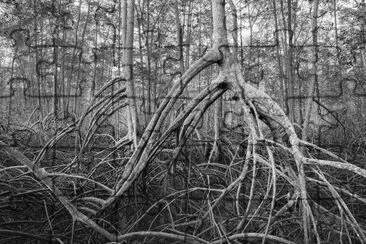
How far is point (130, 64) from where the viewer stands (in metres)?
2.26

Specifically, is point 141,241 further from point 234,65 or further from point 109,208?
point 234,65

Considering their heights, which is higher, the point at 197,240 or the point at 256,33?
the point at 256,33

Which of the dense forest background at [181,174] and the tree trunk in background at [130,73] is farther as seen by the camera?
the tree trunk in background at [130,73]

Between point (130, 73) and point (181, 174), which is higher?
point (130, 73)

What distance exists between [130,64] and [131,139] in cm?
52

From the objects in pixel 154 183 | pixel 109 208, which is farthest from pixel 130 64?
pixel 109 208

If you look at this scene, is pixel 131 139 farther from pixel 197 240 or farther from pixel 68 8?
pixel 68 8

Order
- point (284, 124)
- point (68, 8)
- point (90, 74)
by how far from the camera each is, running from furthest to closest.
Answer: point (90, 74) < point (68, 8) < point (284, 124)

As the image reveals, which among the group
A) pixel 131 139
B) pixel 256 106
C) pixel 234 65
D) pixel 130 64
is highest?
pixel 130 64

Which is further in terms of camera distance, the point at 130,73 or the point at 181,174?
the point at 130,73

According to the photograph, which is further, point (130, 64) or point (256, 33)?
point (256, 33)

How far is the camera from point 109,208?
176 centimetres

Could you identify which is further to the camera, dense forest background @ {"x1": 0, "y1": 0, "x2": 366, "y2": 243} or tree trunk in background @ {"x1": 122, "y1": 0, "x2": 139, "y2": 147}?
tree trunk in background @ {"x1": 122, "y1": 0, "x2": 139, "y2": 147}

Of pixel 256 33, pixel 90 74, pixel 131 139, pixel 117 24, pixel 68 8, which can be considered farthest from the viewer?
pixel 90 74
